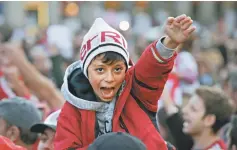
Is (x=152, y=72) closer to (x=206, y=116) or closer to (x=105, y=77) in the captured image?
(x=105, y=77)

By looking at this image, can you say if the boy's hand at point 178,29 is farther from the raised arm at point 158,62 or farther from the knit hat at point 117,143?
the knit hat at point 117,143

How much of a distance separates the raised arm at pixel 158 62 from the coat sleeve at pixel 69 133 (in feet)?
1.14

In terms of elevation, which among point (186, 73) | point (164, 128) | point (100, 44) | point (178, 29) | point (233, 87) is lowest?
point (186, 73)

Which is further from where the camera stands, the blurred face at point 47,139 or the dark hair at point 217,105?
the dark hair at point 217,105

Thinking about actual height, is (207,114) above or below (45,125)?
below

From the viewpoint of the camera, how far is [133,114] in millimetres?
4988

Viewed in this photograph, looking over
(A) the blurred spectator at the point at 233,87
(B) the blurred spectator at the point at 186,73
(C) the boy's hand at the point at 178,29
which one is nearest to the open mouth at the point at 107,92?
(C) the boy's hand at the point at 178,29

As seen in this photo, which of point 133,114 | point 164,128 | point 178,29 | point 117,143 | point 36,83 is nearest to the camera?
point 117,143

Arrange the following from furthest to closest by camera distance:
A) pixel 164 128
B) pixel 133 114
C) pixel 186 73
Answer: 1. pixel 186 73
2. pixel 164 128
3. pixel 133 114

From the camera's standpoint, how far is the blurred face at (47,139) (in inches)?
246

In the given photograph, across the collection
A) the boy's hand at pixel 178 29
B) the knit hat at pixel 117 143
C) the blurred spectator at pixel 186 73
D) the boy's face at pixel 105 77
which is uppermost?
the boy's hand at pixel 178 29

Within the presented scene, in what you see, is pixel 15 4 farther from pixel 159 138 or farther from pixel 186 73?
pixel 159 138

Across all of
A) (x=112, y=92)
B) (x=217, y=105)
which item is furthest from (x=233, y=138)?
(x=112, y=92)

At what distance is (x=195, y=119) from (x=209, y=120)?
0.11 metres
